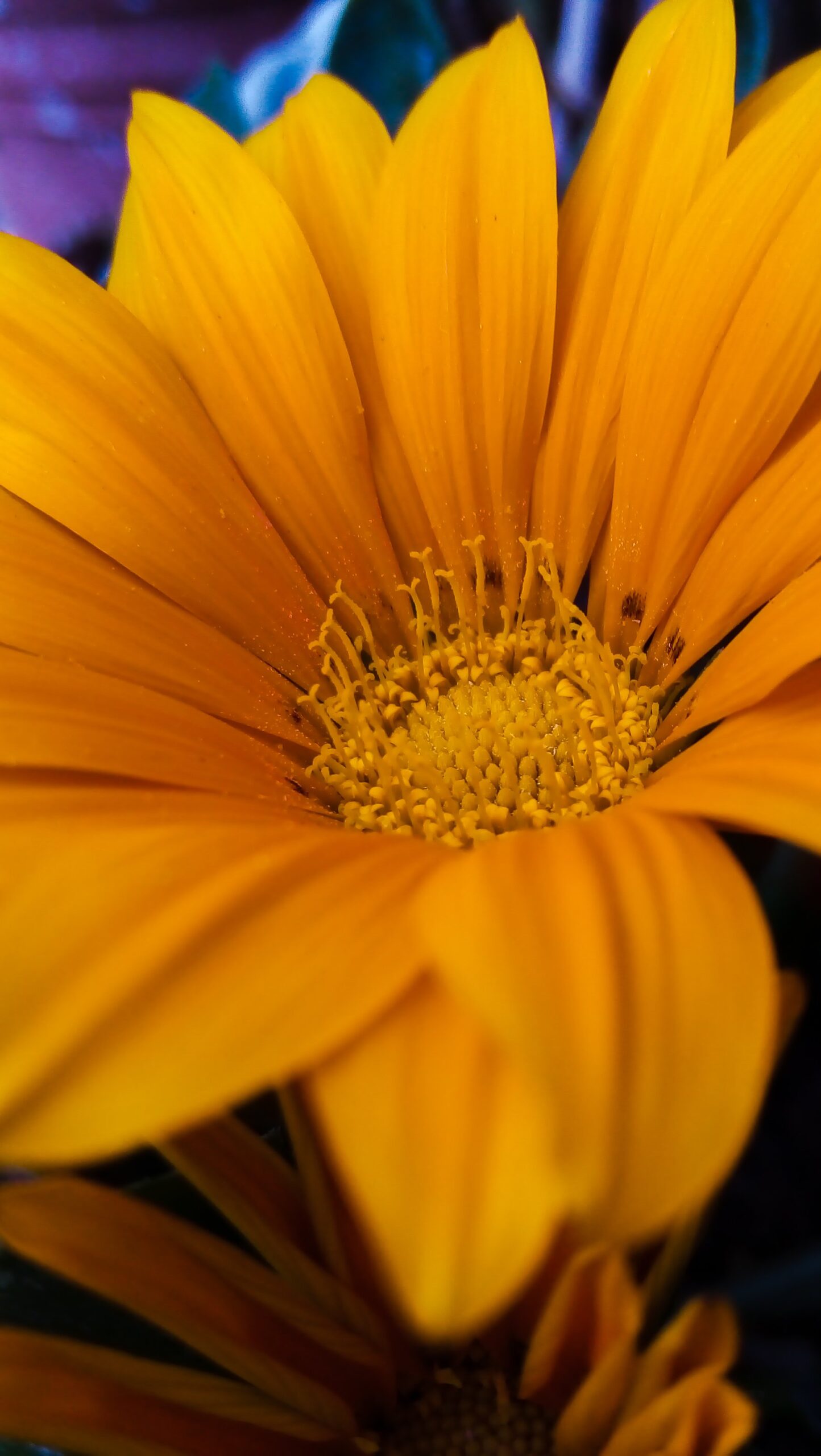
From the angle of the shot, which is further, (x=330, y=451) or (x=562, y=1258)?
(x=330, y=451)

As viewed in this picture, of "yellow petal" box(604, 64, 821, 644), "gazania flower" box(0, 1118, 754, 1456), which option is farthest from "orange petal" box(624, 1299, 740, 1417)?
"yellow petal" box(604, 64, 821, 644)

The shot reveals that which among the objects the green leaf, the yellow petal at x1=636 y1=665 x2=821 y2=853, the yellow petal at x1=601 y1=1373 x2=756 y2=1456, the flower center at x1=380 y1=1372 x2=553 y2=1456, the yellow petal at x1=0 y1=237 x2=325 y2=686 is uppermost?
the green leaf

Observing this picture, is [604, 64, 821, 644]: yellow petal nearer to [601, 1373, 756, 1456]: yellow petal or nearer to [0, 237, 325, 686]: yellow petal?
[0, 237, 325, 686]: yellow petal

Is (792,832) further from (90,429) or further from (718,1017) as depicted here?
(90,429)

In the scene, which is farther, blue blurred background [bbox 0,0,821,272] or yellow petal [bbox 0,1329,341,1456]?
blue blurred background [bbox 0,0,821,272]

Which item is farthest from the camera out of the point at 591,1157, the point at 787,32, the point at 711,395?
the point at 787,32

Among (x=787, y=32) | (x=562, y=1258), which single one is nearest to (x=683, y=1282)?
(x=562, y=1258)

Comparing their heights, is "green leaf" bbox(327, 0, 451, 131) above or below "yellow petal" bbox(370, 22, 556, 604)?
above
